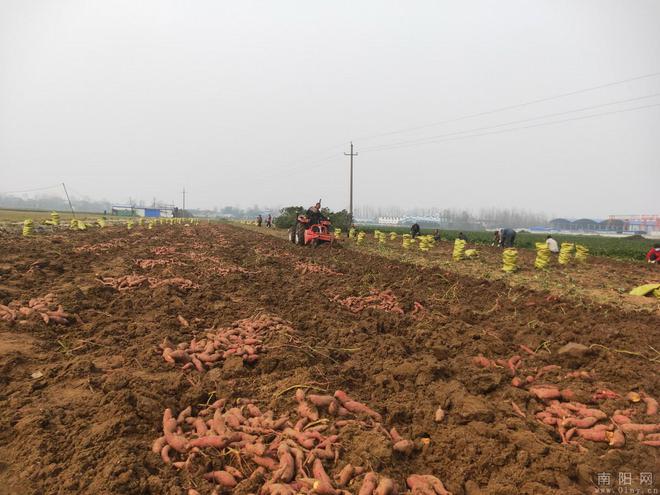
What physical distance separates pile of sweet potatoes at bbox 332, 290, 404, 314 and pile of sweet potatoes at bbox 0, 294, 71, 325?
4777mm

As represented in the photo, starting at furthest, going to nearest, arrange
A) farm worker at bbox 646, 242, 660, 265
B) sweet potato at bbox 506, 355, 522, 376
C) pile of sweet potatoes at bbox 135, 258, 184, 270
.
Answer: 1. farm worker at bbox 646, 242, 660, 265
2. pile of sweet potatoes at bbox 135, 258, 184, 270
3. sweet potato at bbox 506, 355, 522, 376

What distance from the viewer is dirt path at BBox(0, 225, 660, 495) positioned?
2764 millimetres

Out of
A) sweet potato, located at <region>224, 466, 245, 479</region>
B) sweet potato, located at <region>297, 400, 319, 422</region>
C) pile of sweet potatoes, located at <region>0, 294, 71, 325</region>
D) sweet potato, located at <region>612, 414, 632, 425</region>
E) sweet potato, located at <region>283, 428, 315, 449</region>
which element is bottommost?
sweet potato, located at <region>224, 466, 245, 479</region>

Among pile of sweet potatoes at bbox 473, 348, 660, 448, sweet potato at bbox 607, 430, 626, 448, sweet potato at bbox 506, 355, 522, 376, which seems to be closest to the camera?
sweet potato at bbox 607, 430, 626, 448

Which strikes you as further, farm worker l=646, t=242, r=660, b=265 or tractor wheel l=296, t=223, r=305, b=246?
tractor wheel l=296, t=223, r=305, b=246

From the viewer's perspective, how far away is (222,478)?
2611 mm

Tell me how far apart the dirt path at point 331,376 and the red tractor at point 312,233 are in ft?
36.3

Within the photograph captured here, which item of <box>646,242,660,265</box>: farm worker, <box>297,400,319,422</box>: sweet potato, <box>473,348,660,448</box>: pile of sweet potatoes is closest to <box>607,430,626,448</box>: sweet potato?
<box>473,348,660,448</box>: pile of sweet potatoes

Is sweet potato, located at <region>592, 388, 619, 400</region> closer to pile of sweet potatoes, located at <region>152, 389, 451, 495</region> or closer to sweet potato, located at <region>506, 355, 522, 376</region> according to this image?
sweet potato, located at <region>506, 355, 522, 376</region>

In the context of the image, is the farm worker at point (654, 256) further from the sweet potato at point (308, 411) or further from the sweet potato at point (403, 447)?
the sweet potato at point (308, 411)

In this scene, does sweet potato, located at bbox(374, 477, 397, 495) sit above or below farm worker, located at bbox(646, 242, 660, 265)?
below

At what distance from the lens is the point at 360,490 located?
246 cm

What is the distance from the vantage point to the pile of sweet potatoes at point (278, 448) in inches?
101

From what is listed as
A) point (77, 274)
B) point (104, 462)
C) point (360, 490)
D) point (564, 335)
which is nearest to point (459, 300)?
point (564, 335)
